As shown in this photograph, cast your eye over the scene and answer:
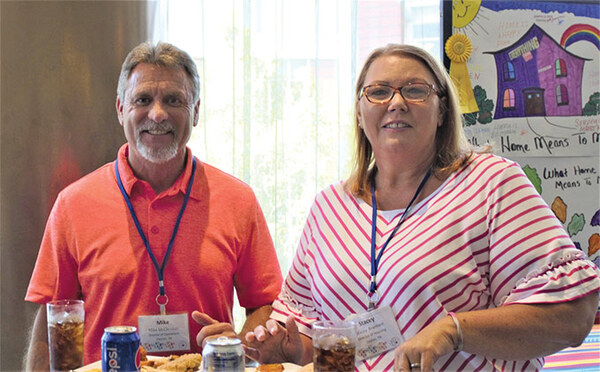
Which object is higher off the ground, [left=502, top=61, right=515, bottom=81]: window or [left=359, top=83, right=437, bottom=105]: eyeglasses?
[left=502, top=61, right=515, bottom=81]: window

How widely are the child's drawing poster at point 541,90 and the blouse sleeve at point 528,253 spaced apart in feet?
6.53

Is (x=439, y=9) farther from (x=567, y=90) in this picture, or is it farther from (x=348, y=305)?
(x=348, y=305)

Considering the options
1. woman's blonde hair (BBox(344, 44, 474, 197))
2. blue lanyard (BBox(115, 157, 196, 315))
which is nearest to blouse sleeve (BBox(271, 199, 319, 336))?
woman's blonde hair (BBox(344, 44, 474, 197))

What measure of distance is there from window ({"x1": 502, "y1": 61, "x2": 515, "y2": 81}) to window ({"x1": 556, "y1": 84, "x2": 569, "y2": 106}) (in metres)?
0.29

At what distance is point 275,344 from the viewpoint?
1978 millimetres

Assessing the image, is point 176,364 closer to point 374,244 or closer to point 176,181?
point 374,244

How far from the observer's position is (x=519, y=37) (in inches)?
148

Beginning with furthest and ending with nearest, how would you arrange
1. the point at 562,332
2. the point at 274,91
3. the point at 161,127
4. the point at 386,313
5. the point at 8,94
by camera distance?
the point at 274,91, the point at 8,94, the point at 161,127, the point at 386,313, the point at 562,332

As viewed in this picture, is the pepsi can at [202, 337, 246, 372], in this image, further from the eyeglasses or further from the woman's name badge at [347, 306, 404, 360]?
the eyeglasses

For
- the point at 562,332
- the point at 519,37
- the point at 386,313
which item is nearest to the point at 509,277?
the point at 562,332

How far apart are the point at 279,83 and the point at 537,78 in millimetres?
1501

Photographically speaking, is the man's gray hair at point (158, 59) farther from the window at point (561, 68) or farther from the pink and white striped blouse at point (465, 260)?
the window at point (561, 68)

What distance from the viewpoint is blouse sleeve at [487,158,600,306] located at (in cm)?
167

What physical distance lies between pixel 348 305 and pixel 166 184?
975 millimetres
